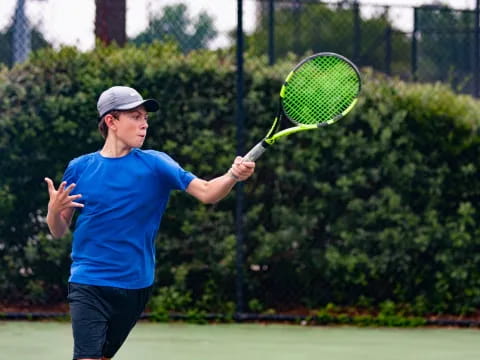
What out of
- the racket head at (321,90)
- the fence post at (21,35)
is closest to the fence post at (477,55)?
the fence post at (21,35)

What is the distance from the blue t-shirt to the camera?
4242mm

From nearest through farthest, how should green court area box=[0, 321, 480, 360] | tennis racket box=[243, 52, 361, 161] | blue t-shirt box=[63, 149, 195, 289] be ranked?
blue t-shirt box=[63, 149, 195, 289] → tennis racket box=[243, 52, 361, 161] → green court area box=[0, 321, 480, 360]

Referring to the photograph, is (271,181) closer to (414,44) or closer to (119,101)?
(119,101)

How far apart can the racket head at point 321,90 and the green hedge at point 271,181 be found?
2.79m

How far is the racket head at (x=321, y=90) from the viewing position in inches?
190

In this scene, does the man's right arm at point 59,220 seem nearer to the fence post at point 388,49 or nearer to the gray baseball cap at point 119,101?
the gray baseball cap at point 119,101

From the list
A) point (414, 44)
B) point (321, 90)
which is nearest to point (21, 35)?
point (321, 90)

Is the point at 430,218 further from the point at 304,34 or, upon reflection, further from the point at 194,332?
the point at 304,34

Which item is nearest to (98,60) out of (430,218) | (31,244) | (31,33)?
(31,33)

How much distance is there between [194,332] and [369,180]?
1.74m

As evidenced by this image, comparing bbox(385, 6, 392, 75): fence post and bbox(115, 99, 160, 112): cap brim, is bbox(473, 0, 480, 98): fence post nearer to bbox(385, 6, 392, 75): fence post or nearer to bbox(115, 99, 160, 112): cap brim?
bbox(385, 6, 392, 75): fence post

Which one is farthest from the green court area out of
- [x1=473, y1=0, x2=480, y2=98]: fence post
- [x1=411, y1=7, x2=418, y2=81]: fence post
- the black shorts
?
[x1=411, y1=7, x2=418, y2=81]: fence post

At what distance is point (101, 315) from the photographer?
4.20 meters

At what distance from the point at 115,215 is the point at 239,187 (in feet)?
11.6
